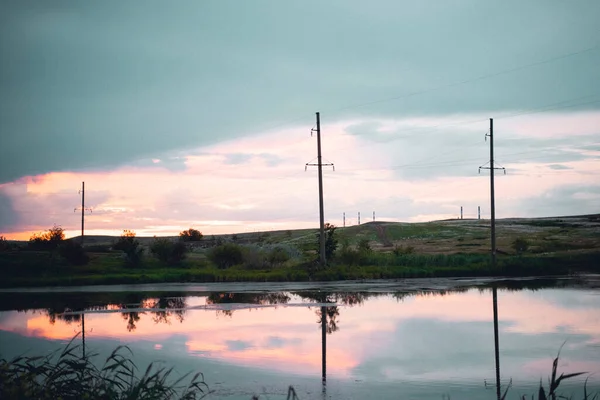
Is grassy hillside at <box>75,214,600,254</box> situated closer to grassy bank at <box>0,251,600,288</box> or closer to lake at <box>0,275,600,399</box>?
grassy bank at <box>0,251,600,288</box>

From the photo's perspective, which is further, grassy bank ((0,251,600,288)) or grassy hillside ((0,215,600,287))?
grassy hillside ((0,215,600,287))

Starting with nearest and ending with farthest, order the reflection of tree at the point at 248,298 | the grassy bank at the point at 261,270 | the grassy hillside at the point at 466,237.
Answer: the reflection of tree at the point at 248,298 < the grassy bank at the point at 261,270 < the grassy hillside at the point at 466,237

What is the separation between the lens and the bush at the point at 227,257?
188 feet

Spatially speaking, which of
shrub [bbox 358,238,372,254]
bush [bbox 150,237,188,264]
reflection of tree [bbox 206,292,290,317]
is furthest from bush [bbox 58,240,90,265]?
shrub [bbox 358,238,372,254]

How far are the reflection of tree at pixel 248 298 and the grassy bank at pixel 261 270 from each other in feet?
32.8

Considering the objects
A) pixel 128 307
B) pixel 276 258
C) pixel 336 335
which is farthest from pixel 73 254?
pixel 336 335

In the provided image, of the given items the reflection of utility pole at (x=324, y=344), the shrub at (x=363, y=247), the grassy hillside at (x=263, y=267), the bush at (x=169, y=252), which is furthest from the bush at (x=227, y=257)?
the reflection of utility pole at (x=324, y=344)

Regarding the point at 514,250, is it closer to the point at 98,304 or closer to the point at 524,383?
the point at 98,304

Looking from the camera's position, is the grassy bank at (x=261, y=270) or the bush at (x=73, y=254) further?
the bush at (x=73, y=254)

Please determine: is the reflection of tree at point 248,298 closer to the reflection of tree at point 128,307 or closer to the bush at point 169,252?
the reflection of tree at point 128,307

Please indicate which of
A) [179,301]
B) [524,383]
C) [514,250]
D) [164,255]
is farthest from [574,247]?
[524,383]

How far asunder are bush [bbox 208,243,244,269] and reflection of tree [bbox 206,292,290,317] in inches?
741

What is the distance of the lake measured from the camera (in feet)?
49.3

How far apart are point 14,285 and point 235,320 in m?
23.8
